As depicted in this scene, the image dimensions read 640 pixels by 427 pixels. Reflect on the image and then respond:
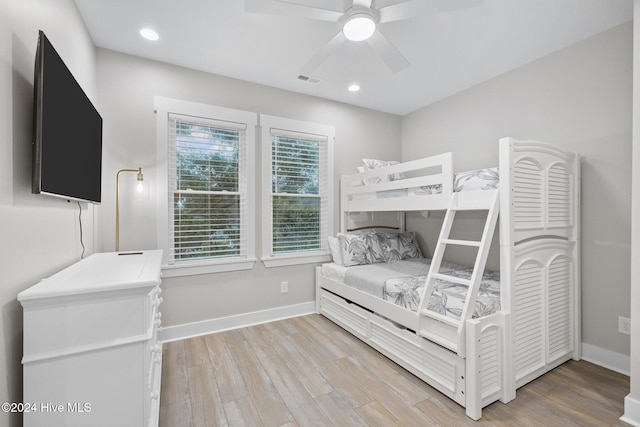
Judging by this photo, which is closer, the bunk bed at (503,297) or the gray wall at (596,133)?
the bunk bed at (503,297)

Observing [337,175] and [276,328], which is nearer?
[276,328]

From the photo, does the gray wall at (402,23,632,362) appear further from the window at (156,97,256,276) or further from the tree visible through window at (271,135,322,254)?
the window at (156,97,256,276)

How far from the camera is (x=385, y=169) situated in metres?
2.94

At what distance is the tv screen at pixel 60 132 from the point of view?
1182mm

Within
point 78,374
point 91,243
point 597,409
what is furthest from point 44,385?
point 597,409

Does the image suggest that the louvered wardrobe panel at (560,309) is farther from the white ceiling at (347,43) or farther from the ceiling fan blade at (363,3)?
the ceiling fan blade at (363,3)

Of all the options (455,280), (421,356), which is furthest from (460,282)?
(421,356)

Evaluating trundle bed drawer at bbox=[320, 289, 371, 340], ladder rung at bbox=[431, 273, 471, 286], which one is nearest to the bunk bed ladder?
ladder rung at bbox=[431, 273, 471, 286]

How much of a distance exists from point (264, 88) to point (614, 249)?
355cm

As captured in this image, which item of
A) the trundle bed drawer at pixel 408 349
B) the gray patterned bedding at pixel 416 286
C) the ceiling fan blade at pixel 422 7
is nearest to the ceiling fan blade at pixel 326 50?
the ceiling fan blade at pixel 422 7

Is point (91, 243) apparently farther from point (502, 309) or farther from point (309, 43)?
point (502, 309)

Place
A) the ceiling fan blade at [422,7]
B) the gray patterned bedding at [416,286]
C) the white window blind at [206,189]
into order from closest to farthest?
the ceiling fan blade at [422,7]
the gray patterned bedding at [416,286]
the white window blind at [206,189]

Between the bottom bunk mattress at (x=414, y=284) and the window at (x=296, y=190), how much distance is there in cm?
44

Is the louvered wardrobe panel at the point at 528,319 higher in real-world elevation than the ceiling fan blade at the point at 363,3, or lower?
lower
